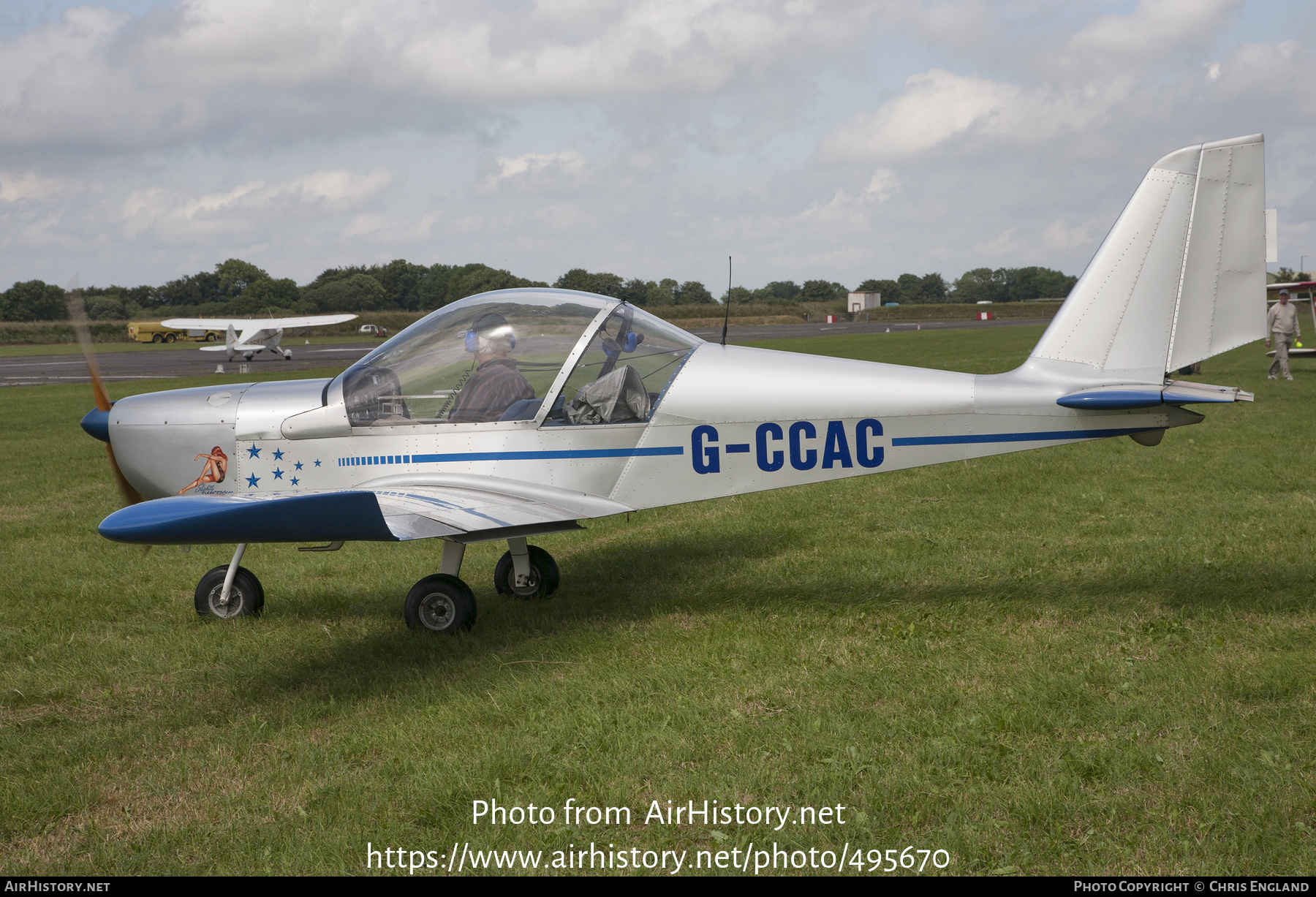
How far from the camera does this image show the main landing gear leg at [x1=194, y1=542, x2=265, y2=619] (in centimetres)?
630

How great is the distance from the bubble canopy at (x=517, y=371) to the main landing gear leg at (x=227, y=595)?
1.49 meters

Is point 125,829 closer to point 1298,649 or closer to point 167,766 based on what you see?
point 167,766

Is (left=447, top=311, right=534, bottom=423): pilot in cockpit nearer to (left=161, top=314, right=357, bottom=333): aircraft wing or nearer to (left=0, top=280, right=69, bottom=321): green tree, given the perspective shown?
(left=161, top=314, right=357, bottom=333): aircraft wing

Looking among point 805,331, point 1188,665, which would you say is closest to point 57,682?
point 1188,665

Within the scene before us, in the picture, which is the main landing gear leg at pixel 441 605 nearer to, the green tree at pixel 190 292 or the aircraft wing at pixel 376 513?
the aircraft wing at pixel 376 513

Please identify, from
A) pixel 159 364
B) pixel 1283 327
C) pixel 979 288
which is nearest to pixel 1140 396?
pixel 1283 327

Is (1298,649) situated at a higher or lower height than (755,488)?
lower

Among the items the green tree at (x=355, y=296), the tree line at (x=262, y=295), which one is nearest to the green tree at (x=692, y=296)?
the tree line at (x=262, y=295)

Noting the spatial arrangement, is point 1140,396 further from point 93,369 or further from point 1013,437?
point 93,369

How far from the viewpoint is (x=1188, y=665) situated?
15.4ft

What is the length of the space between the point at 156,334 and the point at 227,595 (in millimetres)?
67695

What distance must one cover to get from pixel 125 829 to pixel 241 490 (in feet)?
9.11

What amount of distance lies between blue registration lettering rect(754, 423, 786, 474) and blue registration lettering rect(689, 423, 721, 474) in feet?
0.91

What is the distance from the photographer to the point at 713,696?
4.62 m
